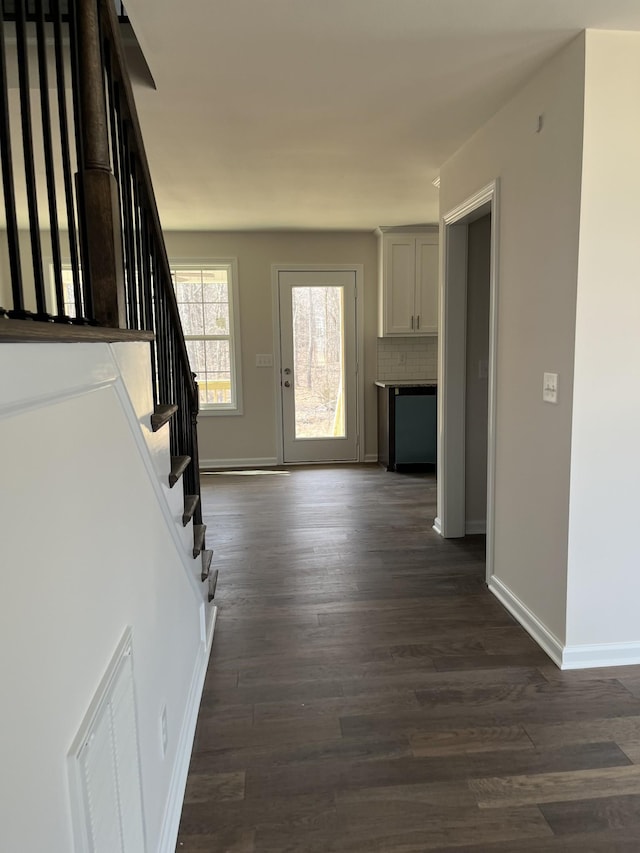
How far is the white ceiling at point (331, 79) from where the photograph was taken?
1886 millimetres

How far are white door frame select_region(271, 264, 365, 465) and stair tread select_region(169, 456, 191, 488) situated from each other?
395 cm

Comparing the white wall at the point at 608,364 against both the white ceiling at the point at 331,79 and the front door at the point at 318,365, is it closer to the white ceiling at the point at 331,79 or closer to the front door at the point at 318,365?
the white ceiling at the point at 331,79

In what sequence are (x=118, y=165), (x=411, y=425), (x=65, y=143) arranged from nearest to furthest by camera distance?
(x=65, y=143) < (x=118, y=165) < (x=411, y=425)

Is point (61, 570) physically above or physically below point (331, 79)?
below

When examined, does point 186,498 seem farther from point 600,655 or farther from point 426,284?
point 426,284

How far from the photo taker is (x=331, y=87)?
7.83ft

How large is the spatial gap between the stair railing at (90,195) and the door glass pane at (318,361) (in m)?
3.85

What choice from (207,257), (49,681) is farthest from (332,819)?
(207,257)

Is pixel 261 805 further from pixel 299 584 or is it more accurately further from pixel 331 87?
pixel 331 87

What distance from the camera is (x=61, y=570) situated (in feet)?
2.95

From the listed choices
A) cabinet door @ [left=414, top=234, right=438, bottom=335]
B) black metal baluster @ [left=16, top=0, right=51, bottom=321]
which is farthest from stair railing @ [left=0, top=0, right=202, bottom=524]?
cabinet door @ [left=414, top=234, right=438, bottom=335]

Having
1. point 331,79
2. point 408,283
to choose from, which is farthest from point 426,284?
point 331,79

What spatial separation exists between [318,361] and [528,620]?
3905 mm

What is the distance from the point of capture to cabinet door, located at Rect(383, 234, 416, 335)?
18.6ft
